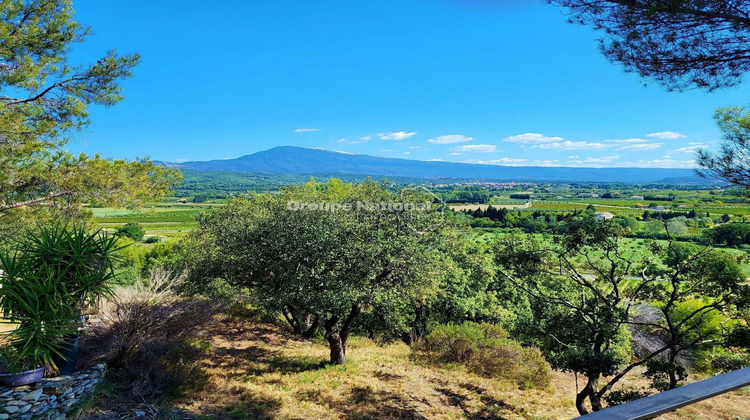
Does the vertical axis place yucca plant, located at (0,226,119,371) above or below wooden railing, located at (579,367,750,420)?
below

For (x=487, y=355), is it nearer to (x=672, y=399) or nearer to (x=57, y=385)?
(x=57, y=385)

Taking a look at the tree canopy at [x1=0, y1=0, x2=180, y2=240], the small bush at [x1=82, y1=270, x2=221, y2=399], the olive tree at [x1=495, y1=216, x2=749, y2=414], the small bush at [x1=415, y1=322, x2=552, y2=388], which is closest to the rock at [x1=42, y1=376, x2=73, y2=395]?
the small bush at [x1=82, y1=270, x2=221, y2=399]

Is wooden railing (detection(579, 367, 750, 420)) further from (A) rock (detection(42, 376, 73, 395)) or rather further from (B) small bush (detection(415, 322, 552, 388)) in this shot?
(B) small bush (detection(415, 322, 552, 388))

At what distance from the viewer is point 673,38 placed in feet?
18.7

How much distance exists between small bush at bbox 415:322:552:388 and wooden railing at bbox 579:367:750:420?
37.1 feet

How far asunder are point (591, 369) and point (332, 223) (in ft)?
22.1

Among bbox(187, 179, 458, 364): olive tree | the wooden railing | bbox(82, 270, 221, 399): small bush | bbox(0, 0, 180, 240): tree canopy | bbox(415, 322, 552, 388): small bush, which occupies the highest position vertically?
bbox(0, 0, 180, 240): tree canopy

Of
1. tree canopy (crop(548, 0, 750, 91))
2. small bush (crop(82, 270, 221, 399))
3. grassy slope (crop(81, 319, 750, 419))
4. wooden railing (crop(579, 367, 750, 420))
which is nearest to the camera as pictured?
wooden railing (crop(579, 367, 750, 420))

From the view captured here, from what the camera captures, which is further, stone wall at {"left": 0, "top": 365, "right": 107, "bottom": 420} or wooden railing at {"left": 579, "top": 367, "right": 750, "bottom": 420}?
stone wall at {"left": 0, "top": 365, "right": 107, "bottom": 420}

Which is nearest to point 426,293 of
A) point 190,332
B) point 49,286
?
point 190,332

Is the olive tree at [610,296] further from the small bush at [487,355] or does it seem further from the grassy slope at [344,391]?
the small bush at [487,355]

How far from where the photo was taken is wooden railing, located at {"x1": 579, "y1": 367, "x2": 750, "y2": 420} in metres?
1.24

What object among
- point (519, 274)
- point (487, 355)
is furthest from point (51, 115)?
point (487, 355)

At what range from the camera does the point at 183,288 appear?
13086 mm
